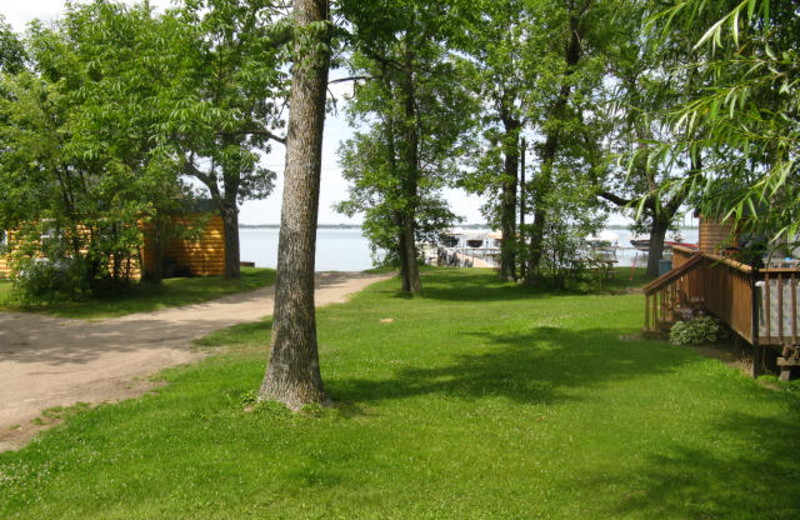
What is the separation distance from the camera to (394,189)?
2186cm

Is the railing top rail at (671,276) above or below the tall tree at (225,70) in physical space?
below

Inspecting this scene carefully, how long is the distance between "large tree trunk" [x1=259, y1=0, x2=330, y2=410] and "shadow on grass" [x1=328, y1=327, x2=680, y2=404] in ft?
3.24

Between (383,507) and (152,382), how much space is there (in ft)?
18.8

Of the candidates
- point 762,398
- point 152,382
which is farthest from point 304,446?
point 762,398

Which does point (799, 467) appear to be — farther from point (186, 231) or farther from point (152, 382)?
point (186, 231)

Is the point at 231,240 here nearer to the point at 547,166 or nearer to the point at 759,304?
the point at 547,166

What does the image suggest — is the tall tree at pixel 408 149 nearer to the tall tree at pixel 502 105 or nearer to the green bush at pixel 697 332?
the tall tree at pixel 502 105

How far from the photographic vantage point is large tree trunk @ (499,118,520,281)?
2439 cm

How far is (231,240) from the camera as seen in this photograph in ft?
89.6

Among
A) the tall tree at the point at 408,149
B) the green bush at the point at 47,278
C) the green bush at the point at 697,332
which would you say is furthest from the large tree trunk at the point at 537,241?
the green bush at the point at 47,278

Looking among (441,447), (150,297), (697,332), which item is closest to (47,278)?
(150,297)

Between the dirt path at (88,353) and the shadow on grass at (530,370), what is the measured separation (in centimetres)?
357

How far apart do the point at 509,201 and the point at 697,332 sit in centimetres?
1514

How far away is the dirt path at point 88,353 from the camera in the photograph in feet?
26.5
